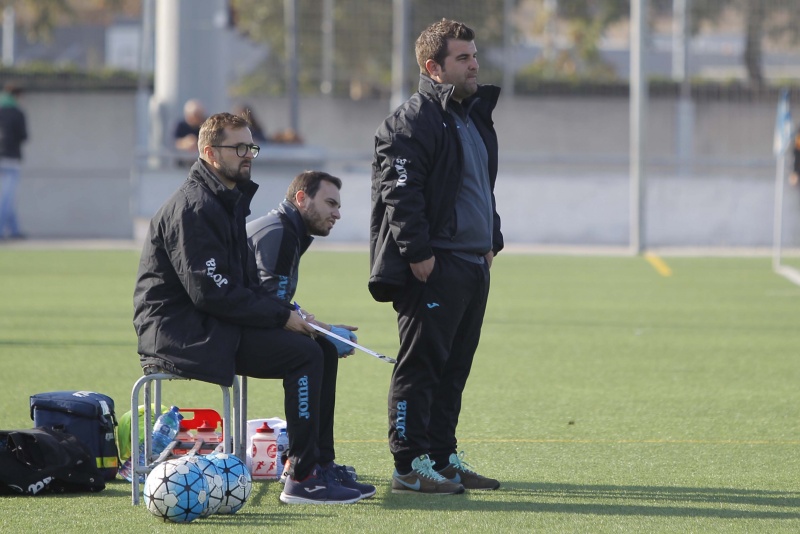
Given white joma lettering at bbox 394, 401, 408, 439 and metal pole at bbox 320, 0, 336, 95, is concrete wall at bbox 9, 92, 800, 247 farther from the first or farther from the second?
white joma lettering at bbox 394, 401, 408, 439

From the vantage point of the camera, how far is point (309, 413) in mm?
5773

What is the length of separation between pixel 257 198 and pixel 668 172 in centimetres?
711

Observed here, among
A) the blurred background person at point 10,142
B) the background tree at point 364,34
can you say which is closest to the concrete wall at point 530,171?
the background tree at point 364,34

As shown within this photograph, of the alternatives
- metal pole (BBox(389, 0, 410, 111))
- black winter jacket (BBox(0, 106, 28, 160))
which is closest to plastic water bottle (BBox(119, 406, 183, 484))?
black winter jacket (BBox(0, 106, 28, 160))

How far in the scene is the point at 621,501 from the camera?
5992mm

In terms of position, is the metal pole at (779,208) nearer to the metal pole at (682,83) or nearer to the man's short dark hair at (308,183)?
the metal pole at (682,83)

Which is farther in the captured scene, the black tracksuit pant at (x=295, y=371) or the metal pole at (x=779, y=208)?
the metal pole at (x=779, y=208)

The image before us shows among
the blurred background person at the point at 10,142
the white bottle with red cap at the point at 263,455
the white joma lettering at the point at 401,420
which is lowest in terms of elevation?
the white bottle with red cap at the point at 263,455

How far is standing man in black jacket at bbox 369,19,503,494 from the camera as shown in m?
5.90

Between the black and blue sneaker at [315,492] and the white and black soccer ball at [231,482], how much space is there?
0.25 metres

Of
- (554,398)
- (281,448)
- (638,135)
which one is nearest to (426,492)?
(281,448)

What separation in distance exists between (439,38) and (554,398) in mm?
3435

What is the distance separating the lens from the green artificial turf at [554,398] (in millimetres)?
5727

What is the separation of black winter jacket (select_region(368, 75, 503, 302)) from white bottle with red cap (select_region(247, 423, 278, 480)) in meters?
0.88
